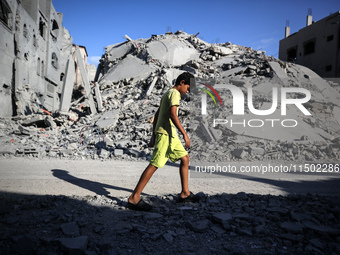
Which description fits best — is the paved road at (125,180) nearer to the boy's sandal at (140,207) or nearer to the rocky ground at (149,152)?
the rocky ground at (149,152)

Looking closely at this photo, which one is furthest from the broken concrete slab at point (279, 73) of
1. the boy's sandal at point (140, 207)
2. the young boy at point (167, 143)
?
the boy's sandal at point (140, 207)

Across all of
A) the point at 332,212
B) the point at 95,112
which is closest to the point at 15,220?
the point at 332,212

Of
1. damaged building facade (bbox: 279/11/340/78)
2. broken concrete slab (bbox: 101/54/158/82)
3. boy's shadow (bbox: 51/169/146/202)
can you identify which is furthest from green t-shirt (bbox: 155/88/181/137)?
damaged building facade (bbox: 279/11/340/78)

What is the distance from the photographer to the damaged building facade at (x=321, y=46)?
765 inches

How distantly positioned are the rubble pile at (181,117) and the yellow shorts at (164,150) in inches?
158

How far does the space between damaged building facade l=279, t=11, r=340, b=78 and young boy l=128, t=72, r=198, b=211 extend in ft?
71.3

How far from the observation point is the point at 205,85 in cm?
1177

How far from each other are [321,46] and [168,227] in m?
25.3

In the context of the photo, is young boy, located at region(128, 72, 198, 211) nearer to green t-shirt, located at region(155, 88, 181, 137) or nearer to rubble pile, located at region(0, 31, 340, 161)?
green t-shirt, located at region(155, 88, 181, 137)

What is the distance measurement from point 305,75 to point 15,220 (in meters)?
15.5

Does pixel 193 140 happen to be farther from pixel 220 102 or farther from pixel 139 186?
pixel 139 186

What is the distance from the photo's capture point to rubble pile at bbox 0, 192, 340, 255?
6.09ft

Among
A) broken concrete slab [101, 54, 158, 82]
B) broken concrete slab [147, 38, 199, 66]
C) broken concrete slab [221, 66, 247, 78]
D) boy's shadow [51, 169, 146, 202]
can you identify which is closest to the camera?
boy's shadow [51, 169, 146, 202]

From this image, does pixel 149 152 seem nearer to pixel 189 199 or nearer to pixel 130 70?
pixel 189 199
